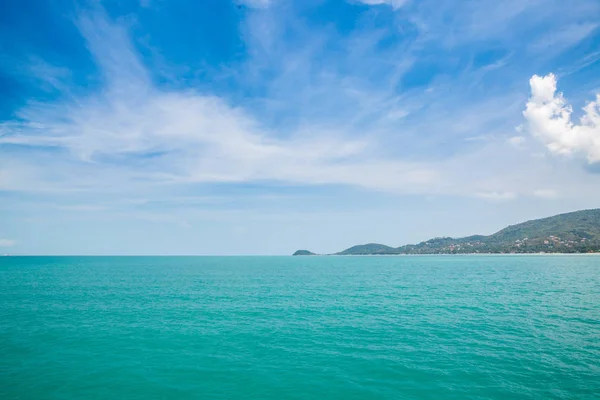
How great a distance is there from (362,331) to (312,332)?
6.33 metres

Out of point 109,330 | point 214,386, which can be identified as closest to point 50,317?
point 109,330

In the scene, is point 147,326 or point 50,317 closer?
point 147,326

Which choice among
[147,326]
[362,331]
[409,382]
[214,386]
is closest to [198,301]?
[147,326]

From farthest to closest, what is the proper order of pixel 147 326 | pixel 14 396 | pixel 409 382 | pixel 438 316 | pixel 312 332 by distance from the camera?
1. pixel 438 316
2. pixel 147 326
3. pixel 312 332
4. pixel 409 382
5. pixel 14 396

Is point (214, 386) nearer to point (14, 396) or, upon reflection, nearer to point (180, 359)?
point (180, 359)

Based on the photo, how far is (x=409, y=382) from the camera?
25.9m

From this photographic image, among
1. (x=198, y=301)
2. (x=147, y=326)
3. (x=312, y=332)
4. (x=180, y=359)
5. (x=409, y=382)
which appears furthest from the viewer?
(x=198, y=301)

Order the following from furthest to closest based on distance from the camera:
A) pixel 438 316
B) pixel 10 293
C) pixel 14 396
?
1. pixel 10 293
2. pixel 438 316
3. pixel 14 396

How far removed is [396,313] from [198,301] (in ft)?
127

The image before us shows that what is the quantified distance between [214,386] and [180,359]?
299 inches

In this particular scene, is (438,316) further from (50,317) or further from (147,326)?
(50,317)

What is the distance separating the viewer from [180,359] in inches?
1241

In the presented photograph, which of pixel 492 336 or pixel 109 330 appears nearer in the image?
pixel 492 336

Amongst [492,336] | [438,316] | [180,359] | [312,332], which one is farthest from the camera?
[438,316]
